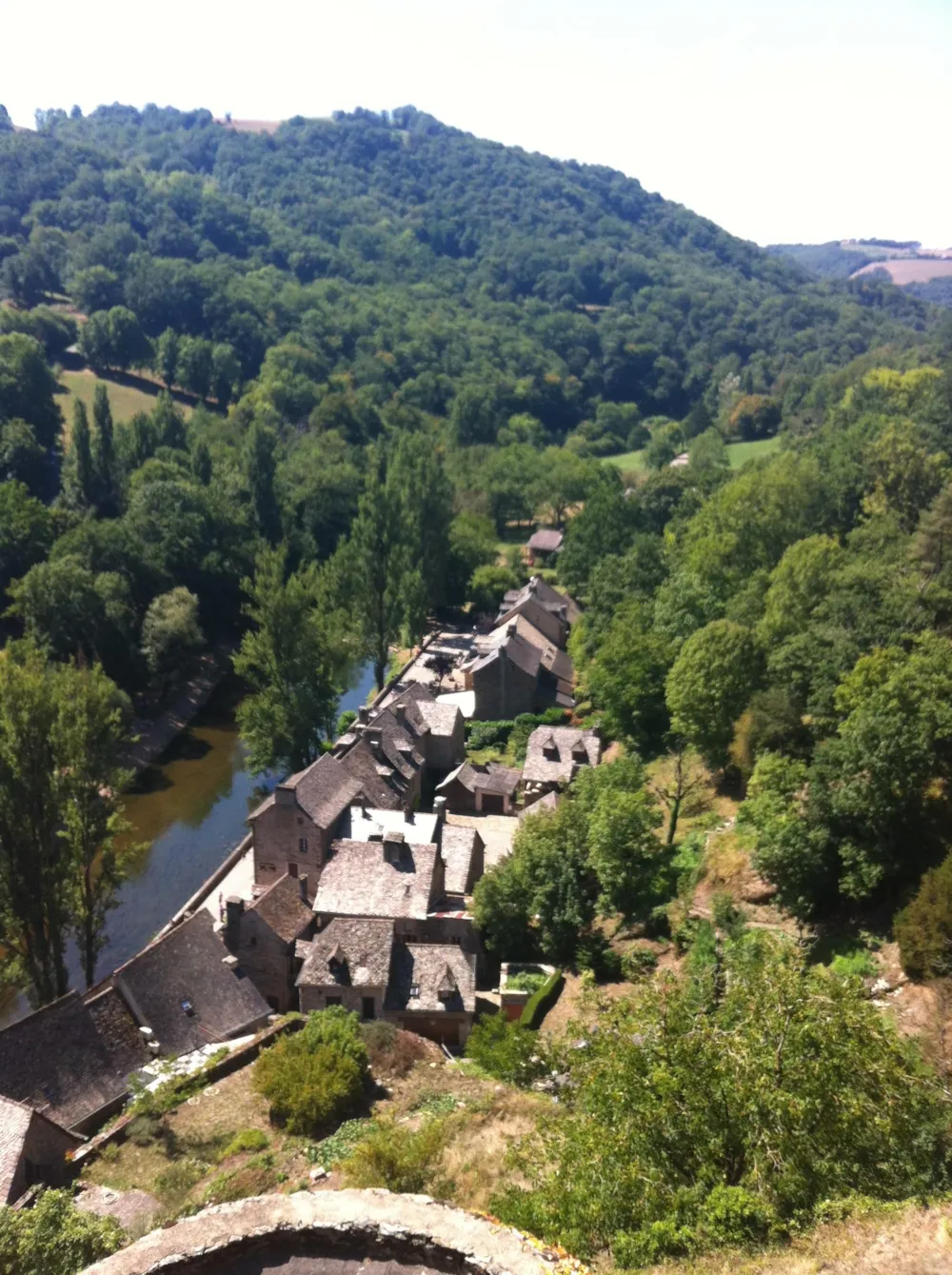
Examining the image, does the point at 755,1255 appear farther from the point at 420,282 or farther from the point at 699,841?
the point at 420,282

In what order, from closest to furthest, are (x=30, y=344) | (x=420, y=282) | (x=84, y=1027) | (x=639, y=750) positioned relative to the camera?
(x=84, y=1027), (x=639, y=750), (x=30, y=344), (x=420, y=282)

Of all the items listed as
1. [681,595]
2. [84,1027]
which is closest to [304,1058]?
[84,1027]

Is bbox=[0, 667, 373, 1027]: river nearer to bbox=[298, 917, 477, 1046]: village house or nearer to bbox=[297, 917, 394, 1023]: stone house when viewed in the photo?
bbox=[297, 917, 394, 1023]: stone house

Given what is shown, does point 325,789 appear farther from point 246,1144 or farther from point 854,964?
point 854,964

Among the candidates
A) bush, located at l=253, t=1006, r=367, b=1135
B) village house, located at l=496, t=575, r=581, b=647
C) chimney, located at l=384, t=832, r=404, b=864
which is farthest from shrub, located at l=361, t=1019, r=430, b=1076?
village house, located at l=496, t=575, r=581, b=647

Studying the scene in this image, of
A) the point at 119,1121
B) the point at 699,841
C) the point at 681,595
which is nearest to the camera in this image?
the point at 119,1121

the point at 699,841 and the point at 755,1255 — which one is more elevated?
the point at 755,1255

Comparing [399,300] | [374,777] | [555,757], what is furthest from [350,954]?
[399,300]

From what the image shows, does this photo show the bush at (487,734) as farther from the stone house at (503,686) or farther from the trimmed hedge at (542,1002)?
the trimmed hedge at (542,1002)
